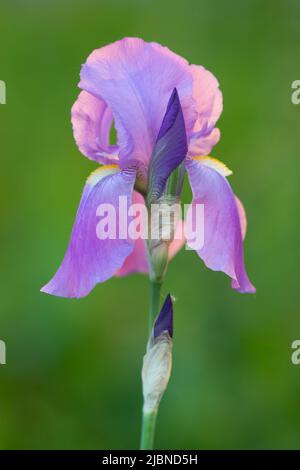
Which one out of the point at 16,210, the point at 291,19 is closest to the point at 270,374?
the point at 16,210

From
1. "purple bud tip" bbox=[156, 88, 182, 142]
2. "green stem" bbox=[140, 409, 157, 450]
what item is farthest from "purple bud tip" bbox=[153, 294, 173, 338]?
"purple bud tip" bbox=[156, 88, 182, 142]

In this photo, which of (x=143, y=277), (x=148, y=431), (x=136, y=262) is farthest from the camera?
(x=143, y=277)

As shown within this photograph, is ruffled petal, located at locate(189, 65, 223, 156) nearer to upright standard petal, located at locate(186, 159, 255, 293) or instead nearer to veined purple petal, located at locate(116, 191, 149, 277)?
upright standard petal, located at locate(186, 159, 255, 293)

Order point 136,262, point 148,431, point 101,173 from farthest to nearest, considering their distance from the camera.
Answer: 1. point 136,262
2. point 101,173
3. point 148,431

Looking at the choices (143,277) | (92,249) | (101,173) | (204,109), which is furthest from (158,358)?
(143,277)

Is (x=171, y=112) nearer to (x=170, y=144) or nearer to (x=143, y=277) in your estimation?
(x=170, y=144)

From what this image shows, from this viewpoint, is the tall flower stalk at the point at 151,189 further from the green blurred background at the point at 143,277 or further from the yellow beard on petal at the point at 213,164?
the green blurred background at the point at 143,277

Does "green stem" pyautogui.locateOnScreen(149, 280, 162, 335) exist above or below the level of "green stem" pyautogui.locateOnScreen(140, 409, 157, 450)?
above
